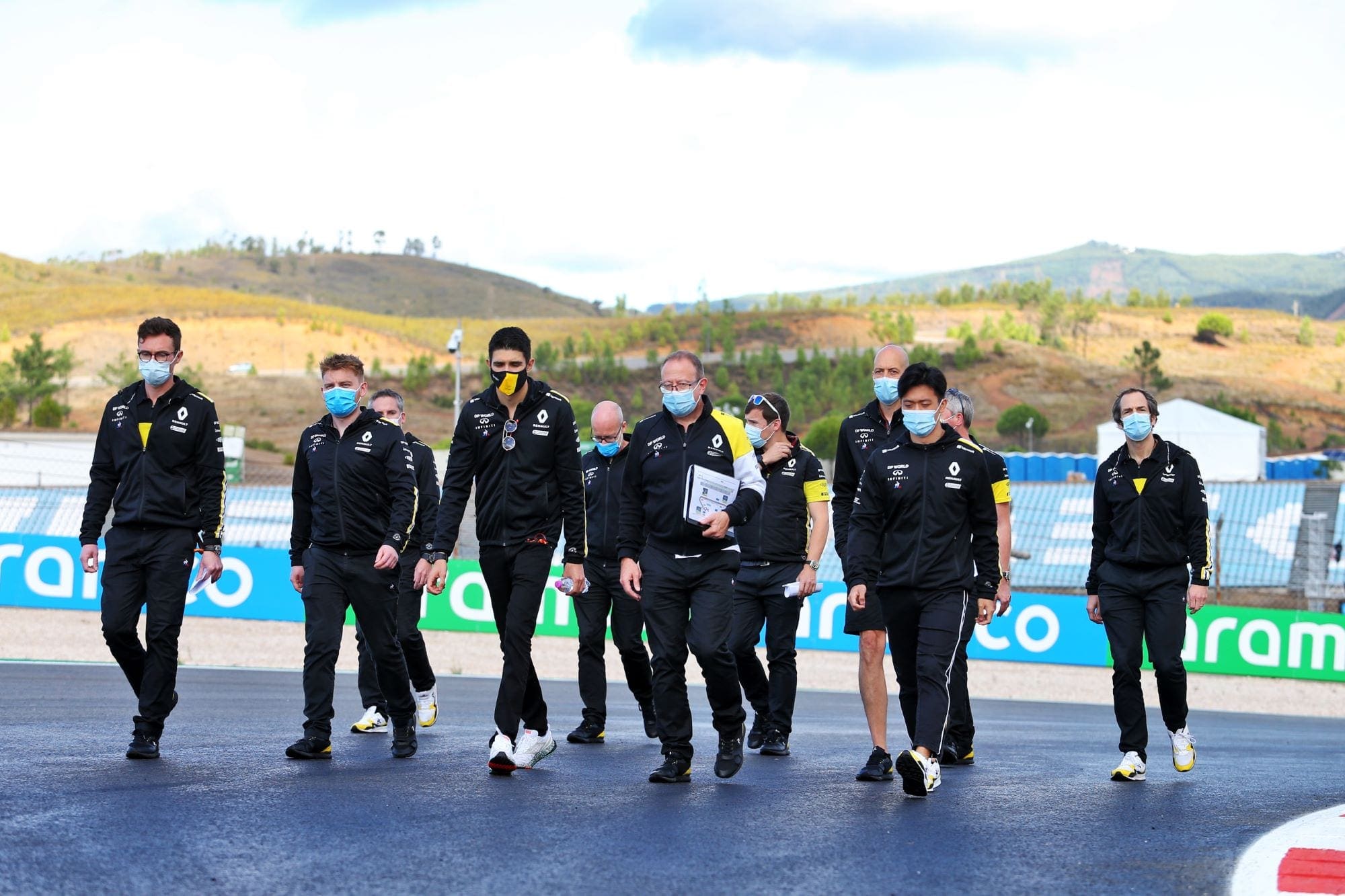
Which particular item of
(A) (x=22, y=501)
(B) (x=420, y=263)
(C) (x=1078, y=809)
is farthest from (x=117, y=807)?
(B) (x=420, y=263)

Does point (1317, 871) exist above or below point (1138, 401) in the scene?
below

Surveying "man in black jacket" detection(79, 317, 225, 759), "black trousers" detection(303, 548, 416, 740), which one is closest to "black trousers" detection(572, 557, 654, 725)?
"black trousers" detection(303, 548, 416, 740)

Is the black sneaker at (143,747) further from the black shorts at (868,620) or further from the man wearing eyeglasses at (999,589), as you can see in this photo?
the man wearing eyeglasses at (999,589)

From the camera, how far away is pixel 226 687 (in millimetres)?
13453

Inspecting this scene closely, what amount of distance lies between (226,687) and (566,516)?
21.9ft

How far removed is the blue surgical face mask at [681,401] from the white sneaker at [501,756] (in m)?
1.84

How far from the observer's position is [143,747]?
7.82 meters

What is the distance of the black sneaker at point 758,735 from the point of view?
31.3 feet

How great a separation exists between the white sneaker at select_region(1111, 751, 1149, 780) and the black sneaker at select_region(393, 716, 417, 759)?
3.84 meters

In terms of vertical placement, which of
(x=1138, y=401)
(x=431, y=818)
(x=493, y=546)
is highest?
(x=1138, y=401)

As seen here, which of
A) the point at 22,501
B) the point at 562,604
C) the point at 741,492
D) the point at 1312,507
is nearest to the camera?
the point at 741,492

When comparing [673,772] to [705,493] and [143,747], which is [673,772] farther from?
[143,747]

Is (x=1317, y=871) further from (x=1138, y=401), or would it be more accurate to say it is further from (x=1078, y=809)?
(x=1138, y=401)

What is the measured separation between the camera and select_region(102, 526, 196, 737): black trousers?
789 centimetres
